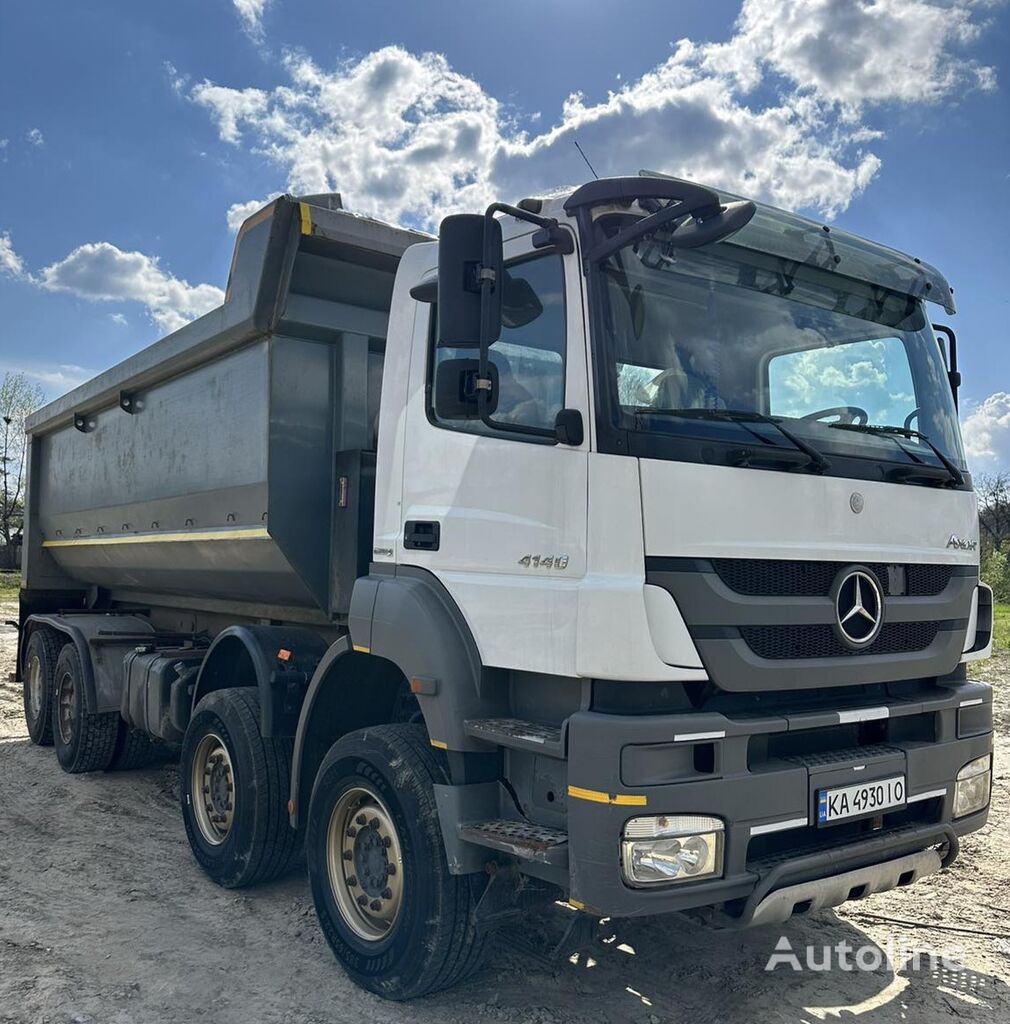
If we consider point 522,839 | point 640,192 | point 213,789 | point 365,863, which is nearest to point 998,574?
point 213,789

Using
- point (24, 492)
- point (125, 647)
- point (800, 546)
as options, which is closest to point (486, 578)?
point (800, 546)

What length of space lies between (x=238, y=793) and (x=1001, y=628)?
1786cm

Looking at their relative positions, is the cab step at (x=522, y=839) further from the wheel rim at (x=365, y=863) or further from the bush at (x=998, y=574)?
the bush at (x=998, y=574)

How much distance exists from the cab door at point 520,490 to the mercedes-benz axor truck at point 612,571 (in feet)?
0.04

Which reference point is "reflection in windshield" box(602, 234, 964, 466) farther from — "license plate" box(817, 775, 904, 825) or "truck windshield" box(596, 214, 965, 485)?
"license plate" box(817, 775, 904, 825)

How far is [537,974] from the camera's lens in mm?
4234

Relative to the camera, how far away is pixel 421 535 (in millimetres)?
4133

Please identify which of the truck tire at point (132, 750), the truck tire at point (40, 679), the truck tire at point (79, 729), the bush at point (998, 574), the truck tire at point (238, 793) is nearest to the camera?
the truck tire at point (238, 793)

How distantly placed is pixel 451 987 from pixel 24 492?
7802 millimetres

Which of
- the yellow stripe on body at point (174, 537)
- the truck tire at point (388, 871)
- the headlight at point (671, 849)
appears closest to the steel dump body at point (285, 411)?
the yellow stripe on body at point (174, 537)

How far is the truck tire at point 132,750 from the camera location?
7.86 meters

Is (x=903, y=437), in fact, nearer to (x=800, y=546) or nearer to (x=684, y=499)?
(x=800, y=546)

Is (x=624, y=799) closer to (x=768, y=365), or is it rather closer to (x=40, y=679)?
(x=768, y=365)

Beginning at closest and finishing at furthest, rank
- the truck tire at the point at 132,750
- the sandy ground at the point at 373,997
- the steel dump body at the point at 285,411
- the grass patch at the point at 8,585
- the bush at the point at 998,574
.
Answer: the sandy ground at the point at 373,997 < the steel dump body at the point at 285,411 < the truck tire at the point at 132,750 < the bush at the point at 998,574 < the grass patch at the point at 8,585
